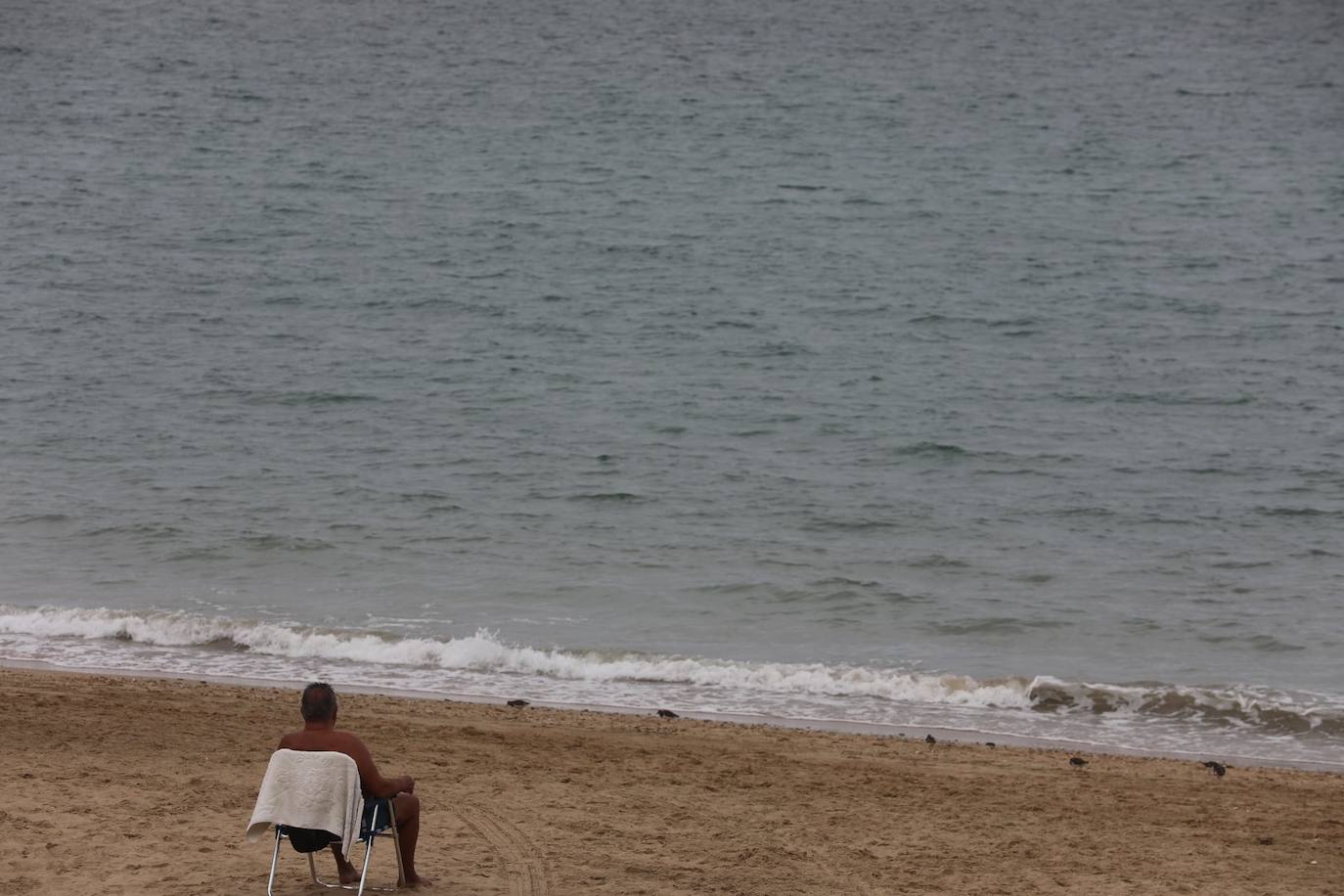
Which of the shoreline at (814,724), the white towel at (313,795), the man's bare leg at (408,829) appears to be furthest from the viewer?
the shoreline at (814,724)

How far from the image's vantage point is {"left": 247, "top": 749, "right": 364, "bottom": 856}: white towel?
247 inches

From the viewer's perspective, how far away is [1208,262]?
29.2m

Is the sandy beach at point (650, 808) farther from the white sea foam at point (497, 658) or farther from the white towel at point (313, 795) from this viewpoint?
the white sea foam at point (497, 658)

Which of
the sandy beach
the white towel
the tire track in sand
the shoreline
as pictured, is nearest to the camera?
the white towel

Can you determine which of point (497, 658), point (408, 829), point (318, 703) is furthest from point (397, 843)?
point (497, 658)

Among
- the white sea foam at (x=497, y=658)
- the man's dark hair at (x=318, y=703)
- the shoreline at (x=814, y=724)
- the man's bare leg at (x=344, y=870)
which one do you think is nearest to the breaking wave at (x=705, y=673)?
the white sea foam at (x=497, y=658)

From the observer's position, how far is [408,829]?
6812 mm

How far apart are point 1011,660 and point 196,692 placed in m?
6.85

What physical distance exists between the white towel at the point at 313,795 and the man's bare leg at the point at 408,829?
0.39m

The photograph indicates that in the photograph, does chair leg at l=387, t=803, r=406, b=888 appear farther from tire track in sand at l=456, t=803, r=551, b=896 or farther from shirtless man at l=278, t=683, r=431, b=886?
tire track in sand at l=456, t=803, r=551, b=896

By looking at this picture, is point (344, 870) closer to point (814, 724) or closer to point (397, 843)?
point (397, 843)

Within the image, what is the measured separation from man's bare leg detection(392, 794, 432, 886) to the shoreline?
175 inches

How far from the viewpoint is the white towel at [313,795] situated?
20.5ft

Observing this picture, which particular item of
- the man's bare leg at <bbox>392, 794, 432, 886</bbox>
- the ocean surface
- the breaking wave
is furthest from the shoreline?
the man's bare leg at <bbox>392, 794, 432, 886</bbox>
